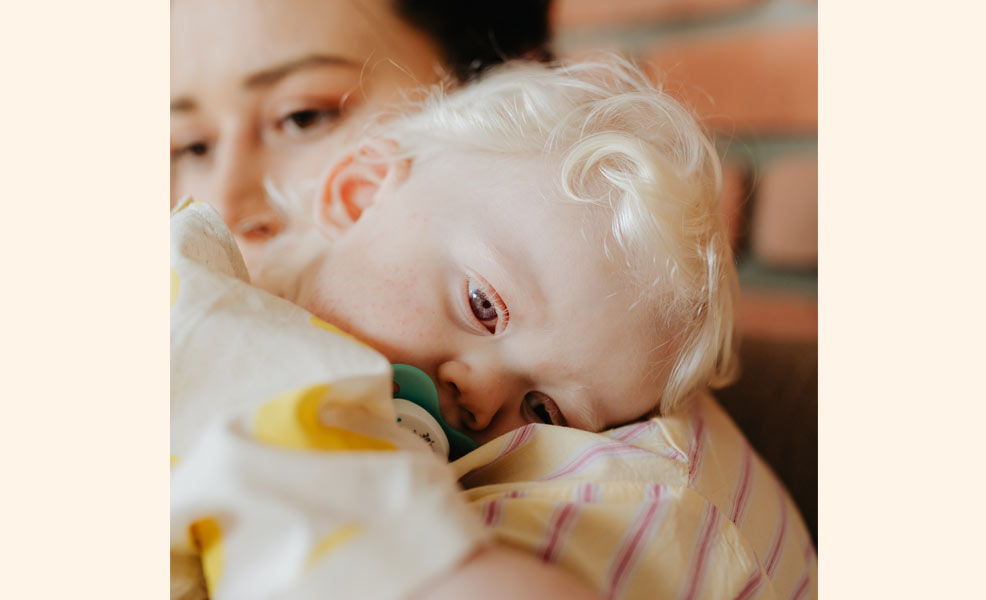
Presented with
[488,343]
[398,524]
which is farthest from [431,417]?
[398,524]

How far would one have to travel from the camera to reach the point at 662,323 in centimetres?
59

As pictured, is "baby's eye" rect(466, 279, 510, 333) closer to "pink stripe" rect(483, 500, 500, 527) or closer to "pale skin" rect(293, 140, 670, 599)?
"pale skin" rect(293, 140, 670, 599)

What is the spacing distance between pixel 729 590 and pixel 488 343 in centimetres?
23

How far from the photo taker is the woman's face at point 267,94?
2.73 ft

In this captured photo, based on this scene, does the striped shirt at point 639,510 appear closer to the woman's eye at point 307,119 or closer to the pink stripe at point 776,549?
the pink stripe at point 776,549

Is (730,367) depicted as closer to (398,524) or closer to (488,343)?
(488,343)

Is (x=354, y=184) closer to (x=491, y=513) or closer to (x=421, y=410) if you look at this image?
(x=421, y=410)

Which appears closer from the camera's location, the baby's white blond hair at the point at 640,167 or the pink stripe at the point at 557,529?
the pink stripe at the point at 557,529

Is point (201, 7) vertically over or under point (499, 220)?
over

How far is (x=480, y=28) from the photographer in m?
0.94

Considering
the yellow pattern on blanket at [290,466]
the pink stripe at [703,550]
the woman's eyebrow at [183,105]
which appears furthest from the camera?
the woman's eyebrow at [183,105]

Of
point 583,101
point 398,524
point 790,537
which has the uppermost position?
point 583,101

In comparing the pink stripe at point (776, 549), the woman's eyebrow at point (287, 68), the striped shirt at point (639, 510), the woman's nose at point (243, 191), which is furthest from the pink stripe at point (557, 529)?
the woman's eyebrow at point (287, 68)

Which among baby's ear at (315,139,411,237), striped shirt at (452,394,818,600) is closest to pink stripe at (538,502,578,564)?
striped shirt at (452,394,818,600)
